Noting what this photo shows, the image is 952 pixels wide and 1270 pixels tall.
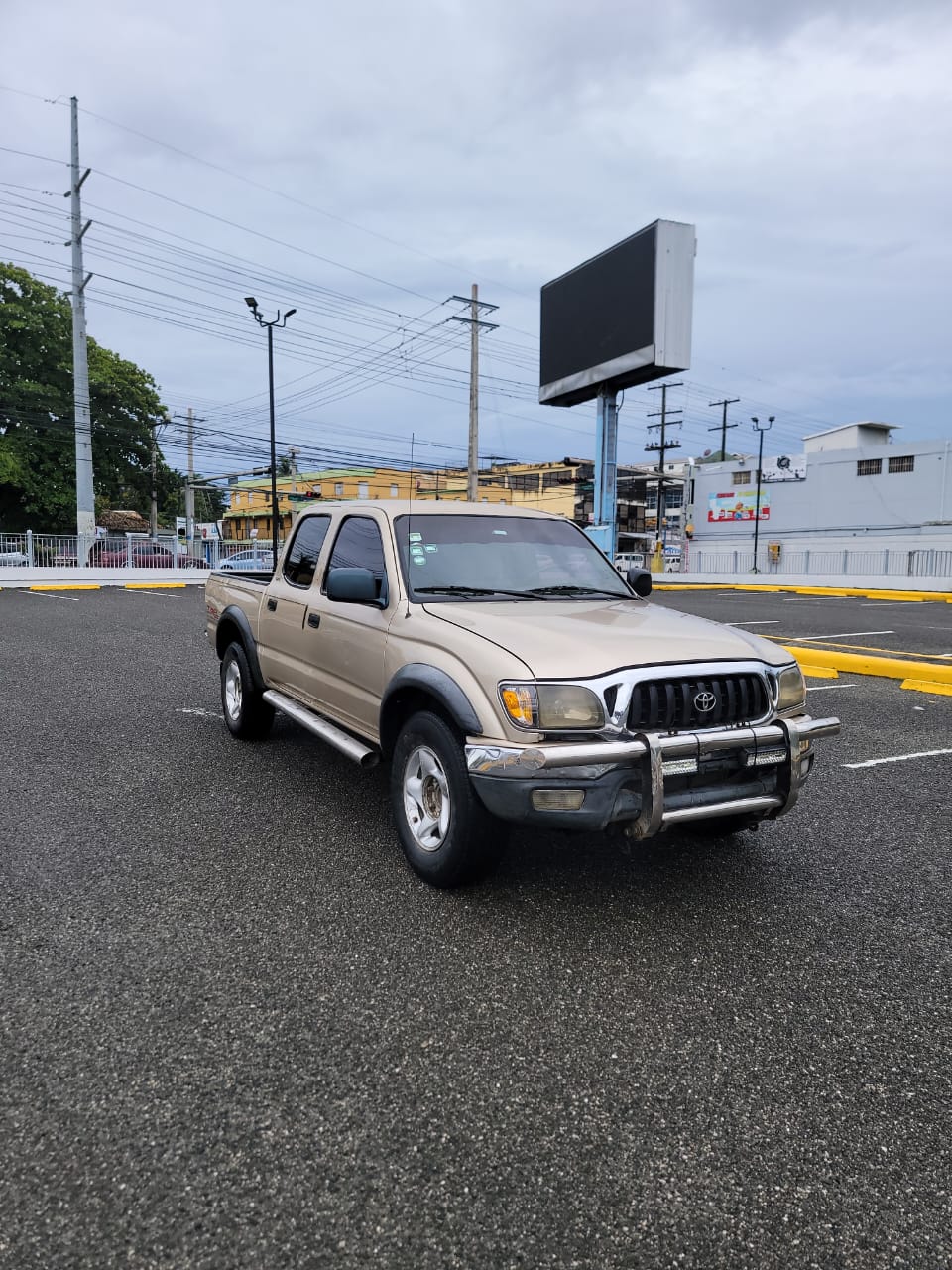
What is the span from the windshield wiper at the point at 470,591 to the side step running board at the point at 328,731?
0.89 metres

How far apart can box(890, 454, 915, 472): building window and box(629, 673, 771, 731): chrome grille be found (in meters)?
60.7

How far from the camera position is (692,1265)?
5.92 ft

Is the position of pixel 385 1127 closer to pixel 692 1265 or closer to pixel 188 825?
pixel 692 1265

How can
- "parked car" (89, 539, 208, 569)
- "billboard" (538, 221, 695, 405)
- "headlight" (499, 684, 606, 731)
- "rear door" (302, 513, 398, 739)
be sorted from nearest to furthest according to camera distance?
"headlight" (499, 684, 606, 731), "rear door" (302, 513, 398, 739), "billboard" (538, 221, 695, 405), "parked car" (89, 539, 208, 569)

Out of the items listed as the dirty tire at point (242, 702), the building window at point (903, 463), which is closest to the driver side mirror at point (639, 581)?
the dirty tire at point (242, 702)

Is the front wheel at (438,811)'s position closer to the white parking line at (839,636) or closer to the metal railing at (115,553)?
the white parking line at (839,636)

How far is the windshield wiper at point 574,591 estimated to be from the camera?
453 centimetres

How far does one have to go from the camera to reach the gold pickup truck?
3.14 m

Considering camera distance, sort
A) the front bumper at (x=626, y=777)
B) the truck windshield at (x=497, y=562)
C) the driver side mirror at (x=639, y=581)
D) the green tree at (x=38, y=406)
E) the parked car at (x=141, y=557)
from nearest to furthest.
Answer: the front bumper at (x=626, y=777), the truck windshield at (x=497, y=562), the driver side mirror at (x=639, y=581), the parked car at (x=141, y=557), the green tree at (x=38, y=406)

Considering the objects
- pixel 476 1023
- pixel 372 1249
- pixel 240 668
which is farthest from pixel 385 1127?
pixel 240 668

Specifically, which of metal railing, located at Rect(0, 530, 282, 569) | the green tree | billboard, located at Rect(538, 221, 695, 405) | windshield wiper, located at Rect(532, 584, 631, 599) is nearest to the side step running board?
windshield wiper, located at Rect(532, 584, 631, 599)

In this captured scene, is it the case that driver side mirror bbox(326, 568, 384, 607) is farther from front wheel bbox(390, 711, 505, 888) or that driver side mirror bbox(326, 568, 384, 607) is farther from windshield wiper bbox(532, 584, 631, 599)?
windshield wiper bbox(532, 584, 631, 599)

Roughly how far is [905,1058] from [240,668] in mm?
4845

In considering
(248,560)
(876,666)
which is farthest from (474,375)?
(876,666)
